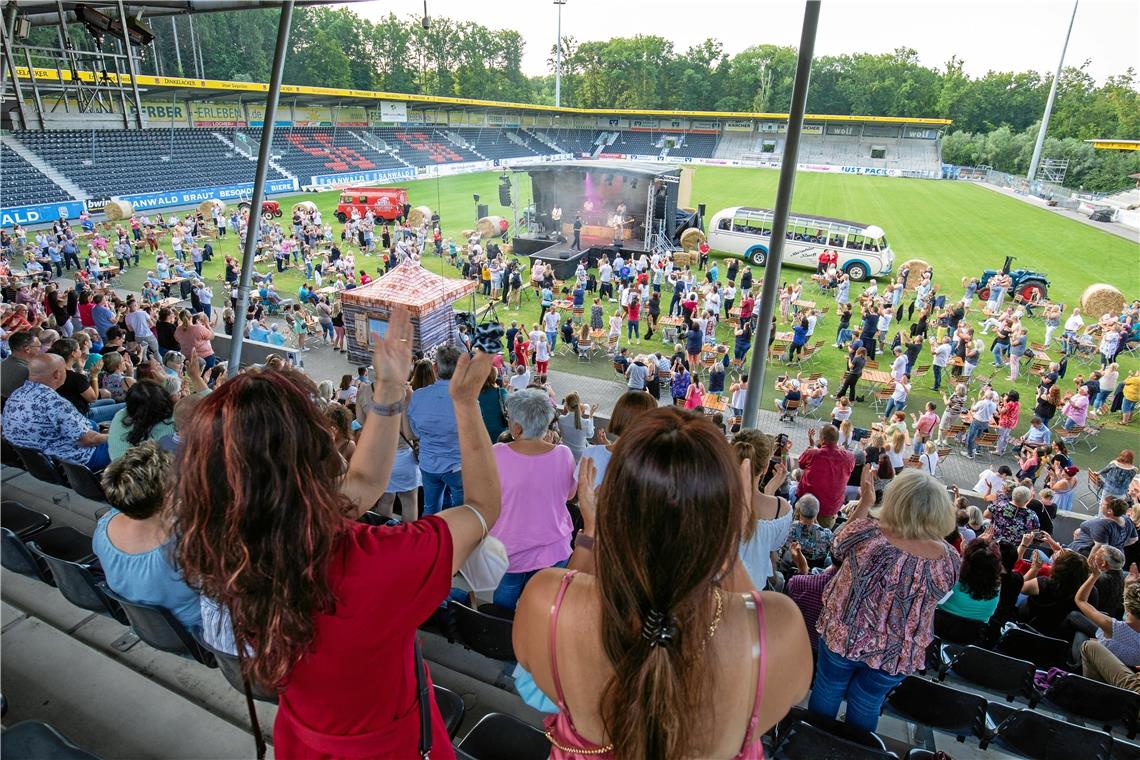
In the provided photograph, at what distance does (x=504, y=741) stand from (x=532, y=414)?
125 centimetres

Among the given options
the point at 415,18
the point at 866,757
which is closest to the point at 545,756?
the point at 866,757

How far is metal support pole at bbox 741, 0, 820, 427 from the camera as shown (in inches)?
131

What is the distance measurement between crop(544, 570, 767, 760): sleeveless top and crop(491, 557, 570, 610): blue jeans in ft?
5.42

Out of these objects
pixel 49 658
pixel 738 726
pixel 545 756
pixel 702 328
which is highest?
pixel 738 726

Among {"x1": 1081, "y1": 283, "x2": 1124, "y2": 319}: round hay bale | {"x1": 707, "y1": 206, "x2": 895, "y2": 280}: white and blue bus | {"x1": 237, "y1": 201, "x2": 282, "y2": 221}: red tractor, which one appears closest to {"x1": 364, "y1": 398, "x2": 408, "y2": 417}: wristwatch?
{"x1": 707, "y1": 206, "x2": 895, "y2": 280}: white and blue bus

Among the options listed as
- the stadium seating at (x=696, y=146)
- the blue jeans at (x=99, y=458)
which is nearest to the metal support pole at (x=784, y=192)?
the blue jeans at (x=99, y=458)

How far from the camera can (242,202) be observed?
27.5m

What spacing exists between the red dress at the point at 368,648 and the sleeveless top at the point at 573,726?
0.23m

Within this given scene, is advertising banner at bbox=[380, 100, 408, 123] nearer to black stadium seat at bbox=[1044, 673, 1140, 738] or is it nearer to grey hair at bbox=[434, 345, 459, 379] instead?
grey hair at bbox=[434, 345, 459, 379]

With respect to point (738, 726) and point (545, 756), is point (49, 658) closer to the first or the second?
point (545, 756)

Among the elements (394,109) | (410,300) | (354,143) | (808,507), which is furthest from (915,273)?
(354,143)

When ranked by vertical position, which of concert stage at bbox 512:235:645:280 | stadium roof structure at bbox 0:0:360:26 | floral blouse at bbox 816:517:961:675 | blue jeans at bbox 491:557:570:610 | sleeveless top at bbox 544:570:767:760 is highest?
stadium roof structure at bbox 0:0:360:26

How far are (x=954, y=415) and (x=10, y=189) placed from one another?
28.6 meters

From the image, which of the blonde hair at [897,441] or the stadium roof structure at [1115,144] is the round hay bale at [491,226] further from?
the stadium roof structure at [1115,144]
